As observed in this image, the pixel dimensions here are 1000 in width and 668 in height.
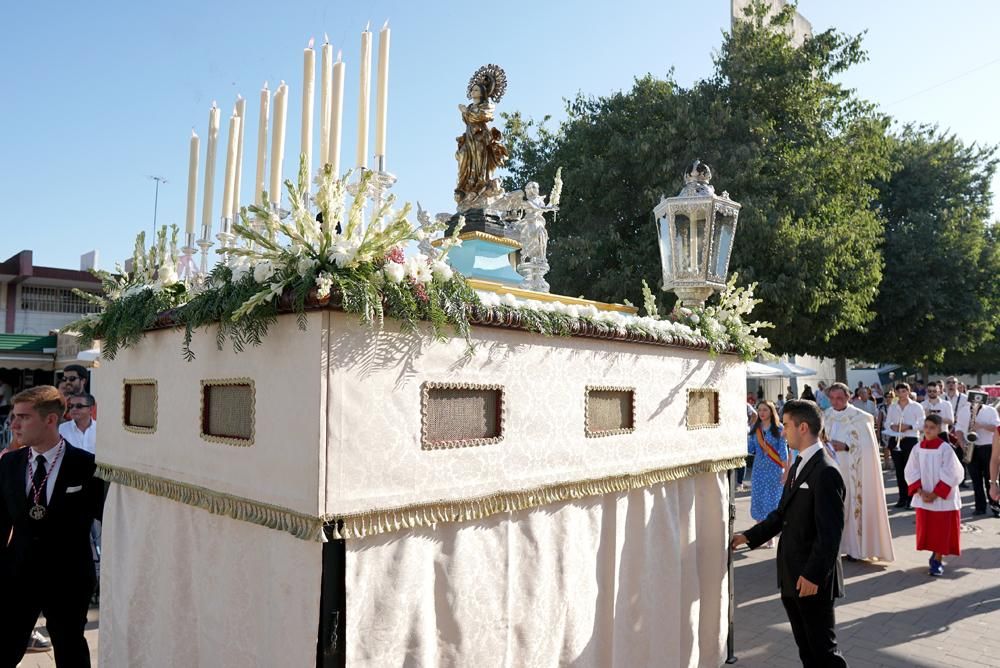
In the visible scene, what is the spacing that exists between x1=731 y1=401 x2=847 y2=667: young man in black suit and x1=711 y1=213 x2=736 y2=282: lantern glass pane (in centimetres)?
141

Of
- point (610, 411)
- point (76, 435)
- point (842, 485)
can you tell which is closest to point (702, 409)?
point (842, 485)

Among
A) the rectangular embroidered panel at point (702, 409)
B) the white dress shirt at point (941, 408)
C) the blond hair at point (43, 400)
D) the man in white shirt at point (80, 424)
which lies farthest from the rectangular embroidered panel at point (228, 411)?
the white dress shirt at point (941, 408)

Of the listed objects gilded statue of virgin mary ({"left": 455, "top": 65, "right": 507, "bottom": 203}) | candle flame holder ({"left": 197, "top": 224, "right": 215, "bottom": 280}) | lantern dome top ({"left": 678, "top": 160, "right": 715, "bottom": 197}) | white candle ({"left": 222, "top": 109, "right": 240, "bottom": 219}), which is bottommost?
candle flame holder ({"left": 197, "top": 224, "right": 215, "bottom": 280})

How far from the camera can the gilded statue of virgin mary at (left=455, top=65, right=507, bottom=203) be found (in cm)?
591

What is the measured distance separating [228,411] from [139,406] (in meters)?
1.23

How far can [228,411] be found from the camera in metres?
3.01

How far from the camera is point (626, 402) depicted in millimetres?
4039

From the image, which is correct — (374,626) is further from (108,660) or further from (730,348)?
(730,348)

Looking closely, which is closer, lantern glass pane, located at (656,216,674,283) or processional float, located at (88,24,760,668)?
processional float, located at (88,24,760,668)

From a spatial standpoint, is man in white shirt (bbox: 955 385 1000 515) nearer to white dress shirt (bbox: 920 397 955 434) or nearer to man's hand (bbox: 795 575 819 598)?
white dress shirt (bbox: 920 397 955 434)

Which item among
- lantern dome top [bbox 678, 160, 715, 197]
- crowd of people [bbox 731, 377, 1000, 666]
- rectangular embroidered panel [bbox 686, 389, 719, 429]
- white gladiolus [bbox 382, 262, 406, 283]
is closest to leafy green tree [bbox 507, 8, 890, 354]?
crowd of people [bbox 731, 377, 1000, 666]

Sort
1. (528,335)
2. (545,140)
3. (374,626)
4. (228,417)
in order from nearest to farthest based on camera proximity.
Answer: (374,626) < (228,417) < (528,335) < (545,140)

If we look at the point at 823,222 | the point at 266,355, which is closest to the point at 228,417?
the point at 266,355

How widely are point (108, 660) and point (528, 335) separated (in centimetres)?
314
